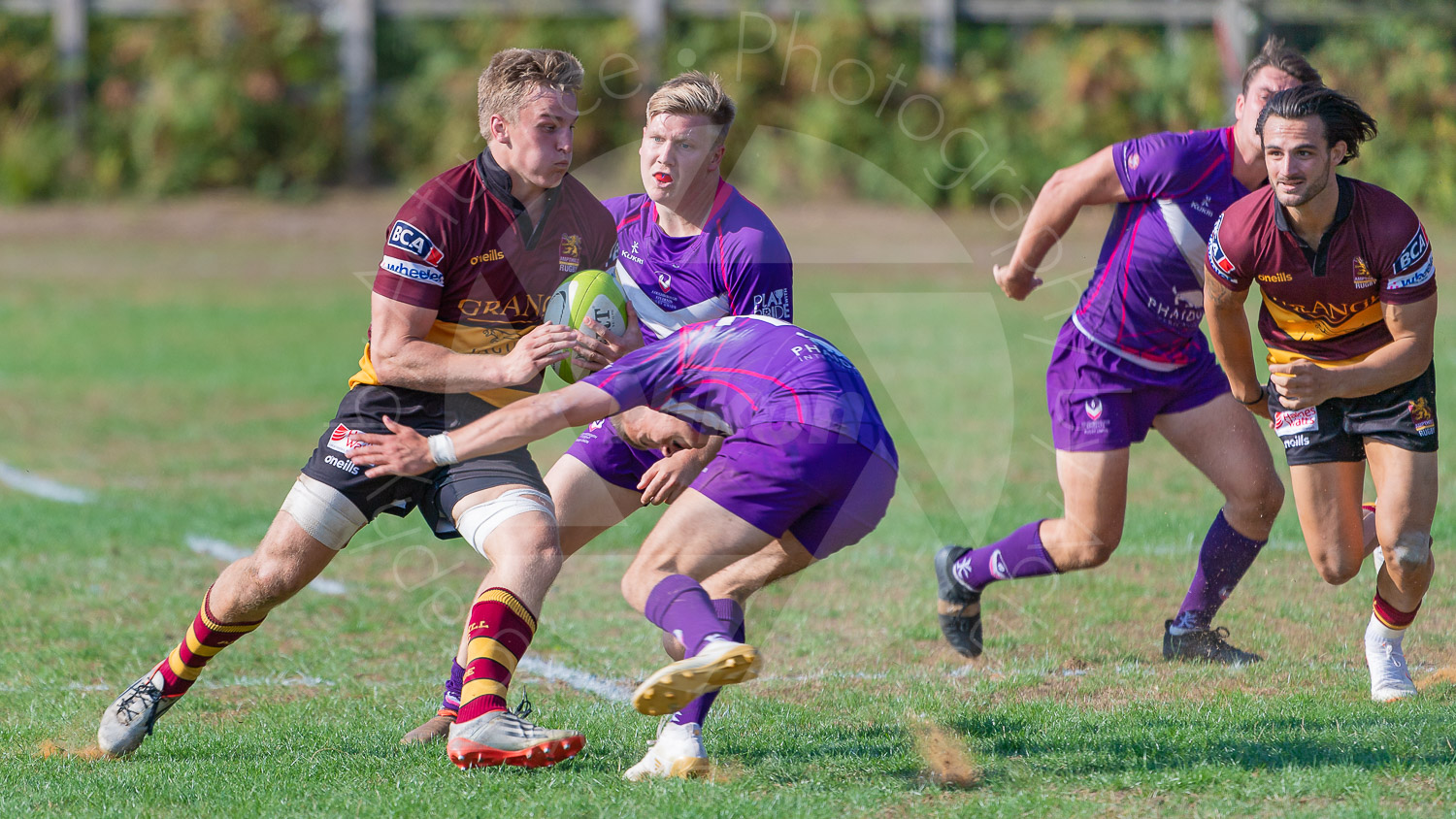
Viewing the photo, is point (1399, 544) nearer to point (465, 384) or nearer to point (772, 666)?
point (772, 666)

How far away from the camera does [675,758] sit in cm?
457

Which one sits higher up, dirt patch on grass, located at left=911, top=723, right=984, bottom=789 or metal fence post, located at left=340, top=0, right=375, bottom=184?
metal fence post, located at left=340, top=0, right=375, bottom=184

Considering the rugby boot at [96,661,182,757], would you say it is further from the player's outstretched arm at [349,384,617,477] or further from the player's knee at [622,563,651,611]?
the player's knee at [622,563,651,611]

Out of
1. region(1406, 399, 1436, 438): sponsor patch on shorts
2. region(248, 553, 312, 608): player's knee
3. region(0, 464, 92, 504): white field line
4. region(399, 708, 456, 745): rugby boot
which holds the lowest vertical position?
region(0, 464, 92, 504): white field line

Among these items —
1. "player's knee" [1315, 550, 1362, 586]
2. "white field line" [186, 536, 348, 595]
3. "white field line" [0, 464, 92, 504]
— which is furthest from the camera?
"white field line" [0, 464, 92, 504]

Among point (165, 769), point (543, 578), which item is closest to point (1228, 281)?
point (543, 578)

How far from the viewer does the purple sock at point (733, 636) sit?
4.55 metres

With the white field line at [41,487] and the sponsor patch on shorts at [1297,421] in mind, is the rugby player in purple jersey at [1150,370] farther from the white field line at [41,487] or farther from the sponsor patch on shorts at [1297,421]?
the white field line at [41,487]

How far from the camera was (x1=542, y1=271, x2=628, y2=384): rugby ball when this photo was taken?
4.91 meters

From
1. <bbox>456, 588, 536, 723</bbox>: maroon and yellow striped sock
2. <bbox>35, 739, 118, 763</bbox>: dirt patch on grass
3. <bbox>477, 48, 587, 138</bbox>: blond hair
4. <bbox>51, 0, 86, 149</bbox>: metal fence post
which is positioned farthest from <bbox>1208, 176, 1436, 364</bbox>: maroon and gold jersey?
<bbox>51, 0, 86, 149</bbox>: metal fence post

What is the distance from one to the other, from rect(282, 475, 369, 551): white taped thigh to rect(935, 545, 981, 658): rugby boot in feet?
8.53

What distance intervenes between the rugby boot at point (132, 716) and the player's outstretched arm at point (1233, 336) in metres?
3.86

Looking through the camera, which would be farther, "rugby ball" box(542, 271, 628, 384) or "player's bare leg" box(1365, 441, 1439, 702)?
"player's bare leg" box(1365, 441, 1439, 702)

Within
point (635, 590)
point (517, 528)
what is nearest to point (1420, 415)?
point (635, 590)
